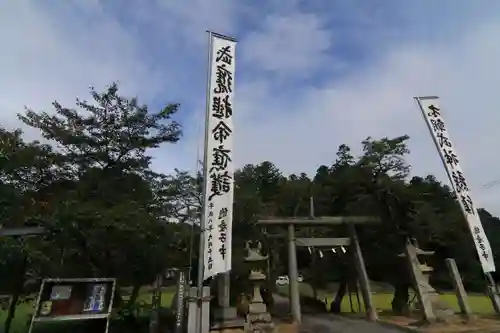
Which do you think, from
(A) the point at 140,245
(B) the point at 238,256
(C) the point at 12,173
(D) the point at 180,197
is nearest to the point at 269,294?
(B) the point at 238,256

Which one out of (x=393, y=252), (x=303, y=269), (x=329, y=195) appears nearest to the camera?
(x=393, y=252)

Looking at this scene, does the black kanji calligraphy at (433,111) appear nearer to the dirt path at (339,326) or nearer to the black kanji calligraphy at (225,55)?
the dirt path at (339,326)

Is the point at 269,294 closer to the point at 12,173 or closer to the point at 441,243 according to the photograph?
the point at 441,243

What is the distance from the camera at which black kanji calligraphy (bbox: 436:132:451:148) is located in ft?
40.0

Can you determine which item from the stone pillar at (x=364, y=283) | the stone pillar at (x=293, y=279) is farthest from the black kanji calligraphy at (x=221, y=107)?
the stone pillar at (x=364, y=283)

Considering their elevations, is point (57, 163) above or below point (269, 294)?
above

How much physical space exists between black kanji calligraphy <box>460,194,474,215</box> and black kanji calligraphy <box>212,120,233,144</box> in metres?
7.95

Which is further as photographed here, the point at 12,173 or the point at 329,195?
the point at 329,195

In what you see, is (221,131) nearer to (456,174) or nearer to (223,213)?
(223,213)

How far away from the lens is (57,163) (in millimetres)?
11000

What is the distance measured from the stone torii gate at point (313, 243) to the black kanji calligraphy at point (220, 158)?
4673 millimetres

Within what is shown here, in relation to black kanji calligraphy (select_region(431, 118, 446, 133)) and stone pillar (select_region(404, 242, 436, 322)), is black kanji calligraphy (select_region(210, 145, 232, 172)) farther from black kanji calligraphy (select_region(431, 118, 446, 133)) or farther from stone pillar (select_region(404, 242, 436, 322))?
stone pillar (select_region(404, 242, 436, 322))

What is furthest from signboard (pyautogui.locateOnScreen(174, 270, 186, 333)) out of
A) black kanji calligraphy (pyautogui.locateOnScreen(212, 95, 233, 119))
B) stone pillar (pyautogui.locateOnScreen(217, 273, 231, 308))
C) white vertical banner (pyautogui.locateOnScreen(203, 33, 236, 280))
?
black kanji calligraphy (pyautogui.locateOnScreen(212, 95, 233, 119))

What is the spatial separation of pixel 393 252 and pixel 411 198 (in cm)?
386
